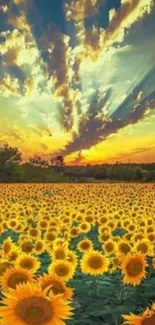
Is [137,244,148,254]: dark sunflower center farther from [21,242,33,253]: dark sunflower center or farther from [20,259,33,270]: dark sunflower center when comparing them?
[20,259,33,270]: dark sunflower center

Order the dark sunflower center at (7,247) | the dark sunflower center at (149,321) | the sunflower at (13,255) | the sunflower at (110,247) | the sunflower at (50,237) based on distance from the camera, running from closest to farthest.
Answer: the dark sunflower center at (149,321) → the sunflower at (13,255) → the dark sunflower center at (7,247) → the sunflower at (110,247) → the sunflower at (50,237)

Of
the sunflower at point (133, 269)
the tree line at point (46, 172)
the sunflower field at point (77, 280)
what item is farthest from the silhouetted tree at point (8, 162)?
the sunflower at point (133, 269)

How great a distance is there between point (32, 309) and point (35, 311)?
2 centimetres

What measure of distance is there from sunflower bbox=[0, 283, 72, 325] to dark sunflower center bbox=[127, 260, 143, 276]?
127 inches

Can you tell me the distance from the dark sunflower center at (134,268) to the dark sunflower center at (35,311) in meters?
3.28

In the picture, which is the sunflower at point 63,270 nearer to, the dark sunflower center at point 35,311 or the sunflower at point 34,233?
the dark sunflower center at point 35,311

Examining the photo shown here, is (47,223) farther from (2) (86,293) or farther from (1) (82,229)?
(2) (86,293)

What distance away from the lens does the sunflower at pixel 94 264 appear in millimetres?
7343

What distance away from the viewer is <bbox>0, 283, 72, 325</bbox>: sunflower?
313cm

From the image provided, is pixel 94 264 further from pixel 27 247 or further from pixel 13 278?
pixel 13 278

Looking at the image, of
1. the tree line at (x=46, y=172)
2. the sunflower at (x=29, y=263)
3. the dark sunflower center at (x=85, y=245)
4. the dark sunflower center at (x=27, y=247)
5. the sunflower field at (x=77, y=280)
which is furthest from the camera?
the tree line at (x=46, y=172)

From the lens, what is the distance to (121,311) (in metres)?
6.33

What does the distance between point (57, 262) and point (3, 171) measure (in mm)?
54415

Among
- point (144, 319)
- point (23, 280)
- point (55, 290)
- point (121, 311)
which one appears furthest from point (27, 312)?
point (121, 311)
